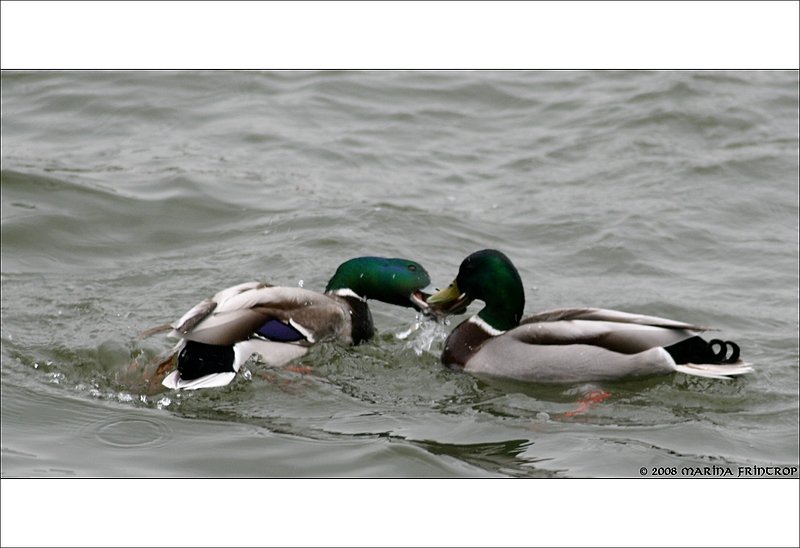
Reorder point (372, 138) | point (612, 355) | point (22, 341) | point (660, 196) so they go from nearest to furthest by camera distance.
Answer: point (612, 355), point (22, 341), point (660, 196), point (372, 138)

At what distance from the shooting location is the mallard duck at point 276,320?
7.53m

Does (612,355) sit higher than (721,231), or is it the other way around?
(721,231)

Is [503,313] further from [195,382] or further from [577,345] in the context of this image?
[195,382]

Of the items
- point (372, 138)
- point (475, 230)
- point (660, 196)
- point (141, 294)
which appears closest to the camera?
point (141, 294)

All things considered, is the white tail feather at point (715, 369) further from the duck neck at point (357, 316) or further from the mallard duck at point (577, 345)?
the duck neck at point (357, 316)

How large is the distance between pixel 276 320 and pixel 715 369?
2.86 meters

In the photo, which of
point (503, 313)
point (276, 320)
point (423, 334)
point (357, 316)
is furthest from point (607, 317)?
point (276, 320)

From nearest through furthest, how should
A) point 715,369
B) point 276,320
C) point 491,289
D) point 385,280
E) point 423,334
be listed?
point 715,369
point 276,320
point 491,289
point 385,280
point 423,334

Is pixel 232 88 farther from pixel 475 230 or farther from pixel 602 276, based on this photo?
pixel 602 276

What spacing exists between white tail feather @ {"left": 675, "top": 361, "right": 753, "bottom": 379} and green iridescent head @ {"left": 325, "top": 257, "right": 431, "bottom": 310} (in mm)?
1825

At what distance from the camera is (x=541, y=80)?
15867mm

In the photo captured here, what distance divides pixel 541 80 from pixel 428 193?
4.46 meters

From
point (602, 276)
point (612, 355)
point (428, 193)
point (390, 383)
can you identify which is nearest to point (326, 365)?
point (390, 383)

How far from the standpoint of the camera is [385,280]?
840cm
